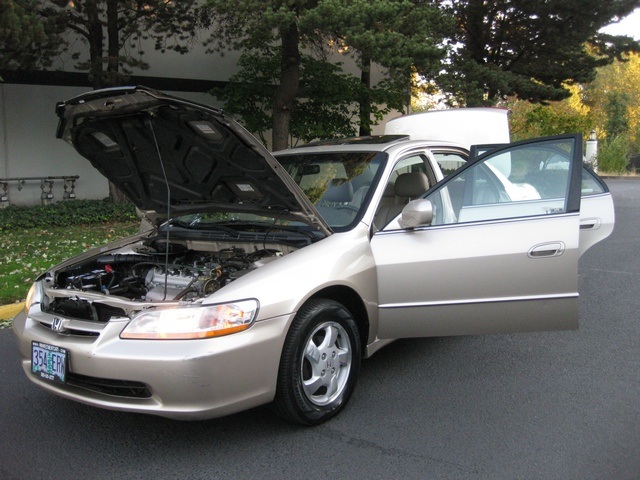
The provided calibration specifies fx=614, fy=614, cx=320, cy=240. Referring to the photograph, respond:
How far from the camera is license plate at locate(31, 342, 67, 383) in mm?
3168

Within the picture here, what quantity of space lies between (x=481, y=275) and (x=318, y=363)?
117cm

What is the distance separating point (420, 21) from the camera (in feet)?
35.6

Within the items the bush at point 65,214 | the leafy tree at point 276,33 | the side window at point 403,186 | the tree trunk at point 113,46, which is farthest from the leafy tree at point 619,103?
the side window at point 403,186

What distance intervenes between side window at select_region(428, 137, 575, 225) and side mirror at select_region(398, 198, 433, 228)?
30 centimetres

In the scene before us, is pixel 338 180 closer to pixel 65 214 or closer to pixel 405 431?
pixel 405 431

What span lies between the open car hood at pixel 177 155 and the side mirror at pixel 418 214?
19.5 inches

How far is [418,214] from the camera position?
3.72m

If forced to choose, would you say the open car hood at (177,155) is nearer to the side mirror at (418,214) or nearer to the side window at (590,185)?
the side mirror at (418,214)

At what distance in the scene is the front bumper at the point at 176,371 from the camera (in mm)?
2934

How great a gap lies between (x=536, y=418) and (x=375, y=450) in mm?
1075

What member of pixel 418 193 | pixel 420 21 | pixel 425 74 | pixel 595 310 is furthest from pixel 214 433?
pixel 425 74

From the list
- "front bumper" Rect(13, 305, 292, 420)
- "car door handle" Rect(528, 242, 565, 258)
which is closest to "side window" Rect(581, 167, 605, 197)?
"car door handle" Rect(528, 242, 565, 258)

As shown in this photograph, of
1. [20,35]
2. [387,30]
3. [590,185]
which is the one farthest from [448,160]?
[20,35]

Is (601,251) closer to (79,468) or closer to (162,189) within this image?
(162,189)
